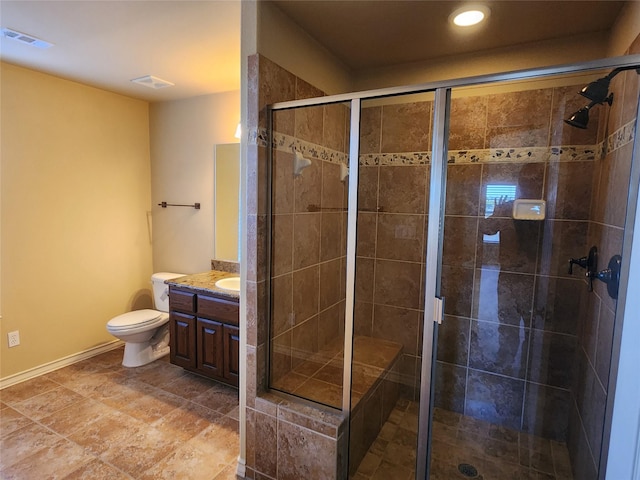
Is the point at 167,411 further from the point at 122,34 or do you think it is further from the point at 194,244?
the point at 122,34

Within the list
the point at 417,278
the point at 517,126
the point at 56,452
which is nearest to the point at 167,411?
the point at 56,452

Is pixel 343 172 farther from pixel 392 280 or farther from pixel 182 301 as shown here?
pixel 182 301

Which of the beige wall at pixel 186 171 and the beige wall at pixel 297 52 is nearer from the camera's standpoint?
the beige wall at pixel 297 52

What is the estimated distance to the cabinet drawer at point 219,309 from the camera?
255 centimetres

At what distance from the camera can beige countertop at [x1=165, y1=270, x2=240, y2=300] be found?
8.46 ft

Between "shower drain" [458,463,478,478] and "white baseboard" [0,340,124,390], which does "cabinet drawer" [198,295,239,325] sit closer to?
"white baseboard" [0,340,124,390]

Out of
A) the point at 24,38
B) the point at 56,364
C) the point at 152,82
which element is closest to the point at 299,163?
the point at 152,82

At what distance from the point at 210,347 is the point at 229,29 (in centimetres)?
226

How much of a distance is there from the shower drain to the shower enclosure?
0.01 metres

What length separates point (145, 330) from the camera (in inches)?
119

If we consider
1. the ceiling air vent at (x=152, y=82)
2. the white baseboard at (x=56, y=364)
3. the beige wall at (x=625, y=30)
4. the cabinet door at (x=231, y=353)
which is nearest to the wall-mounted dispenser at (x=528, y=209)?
the beige wall at (x=625, y=30)

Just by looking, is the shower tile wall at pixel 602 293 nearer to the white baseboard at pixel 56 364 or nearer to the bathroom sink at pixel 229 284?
the bathroom sink at pixel 229 284

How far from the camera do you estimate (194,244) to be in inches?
136

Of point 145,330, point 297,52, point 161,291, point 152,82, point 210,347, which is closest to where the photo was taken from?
point 297,52
